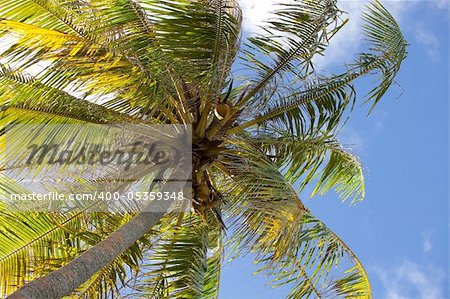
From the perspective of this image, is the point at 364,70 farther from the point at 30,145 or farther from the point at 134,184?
the point at 30,145

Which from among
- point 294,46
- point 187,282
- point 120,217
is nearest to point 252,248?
point 187,282


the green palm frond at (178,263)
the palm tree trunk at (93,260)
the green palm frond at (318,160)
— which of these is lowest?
the palm tree trunk at (93,260)

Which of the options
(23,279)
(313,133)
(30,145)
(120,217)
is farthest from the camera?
(313,133)

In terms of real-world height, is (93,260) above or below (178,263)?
below

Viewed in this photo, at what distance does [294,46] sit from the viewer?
7.76m

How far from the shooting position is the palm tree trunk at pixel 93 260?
4.30 meters

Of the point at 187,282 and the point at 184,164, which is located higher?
the point at 184,164

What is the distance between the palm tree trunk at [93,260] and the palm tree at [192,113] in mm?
34

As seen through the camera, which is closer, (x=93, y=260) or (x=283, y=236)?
(x=93, y=260)

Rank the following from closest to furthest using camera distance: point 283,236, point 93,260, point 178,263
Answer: point 93,260, point 283,236, point 178,263

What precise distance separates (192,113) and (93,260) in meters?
2.63

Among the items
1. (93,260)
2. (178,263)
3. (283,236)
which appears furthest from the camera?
(178,263)

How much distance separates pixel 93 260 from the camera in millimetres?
5234

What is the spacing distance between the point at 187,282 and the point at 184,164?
4.38 feet
